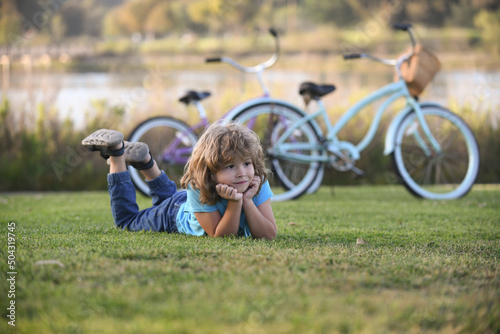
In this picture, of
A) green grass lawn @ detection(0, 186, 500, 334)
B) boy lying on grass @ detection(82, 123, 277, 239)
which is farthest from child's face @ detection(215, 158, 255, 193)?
green grass lawn @ detection(0, 186, 500, 334)

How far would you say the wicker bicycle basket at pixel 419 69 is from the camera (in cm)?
533

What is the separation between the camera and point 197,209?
2.86 metres

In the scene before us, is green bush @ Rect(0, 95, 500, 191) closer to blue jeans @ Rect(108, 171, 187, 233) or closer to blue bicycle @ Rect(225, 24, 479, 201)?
blue bicycle @ Rect(225, 24, 479, 201)

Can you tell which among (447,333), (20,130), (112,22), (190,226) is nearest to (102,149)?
(190,226)

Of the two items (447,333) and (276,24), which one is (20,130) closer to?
(447,333)

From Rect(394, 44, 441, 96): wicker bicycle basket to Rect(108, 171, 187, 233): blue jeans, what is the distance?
3.01m

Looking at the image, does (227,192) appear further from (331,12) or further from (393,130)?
(331,12)

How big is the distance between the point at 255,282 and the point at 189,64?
34.9 ft

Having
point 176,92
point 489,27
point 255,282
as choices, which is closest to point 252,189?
point 255,282

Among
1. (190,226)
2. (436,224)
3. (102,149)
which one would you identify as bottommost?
(436,224)

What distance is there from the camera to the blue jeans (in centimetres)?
325

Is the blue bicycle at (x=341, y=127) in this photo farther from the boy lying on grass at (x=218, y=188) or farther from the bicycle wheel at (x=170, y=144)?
the boy lying on grass at (x=218, y=188)

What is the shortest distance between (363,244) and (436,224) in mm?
1176

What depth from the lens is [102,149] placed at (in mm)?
3215
